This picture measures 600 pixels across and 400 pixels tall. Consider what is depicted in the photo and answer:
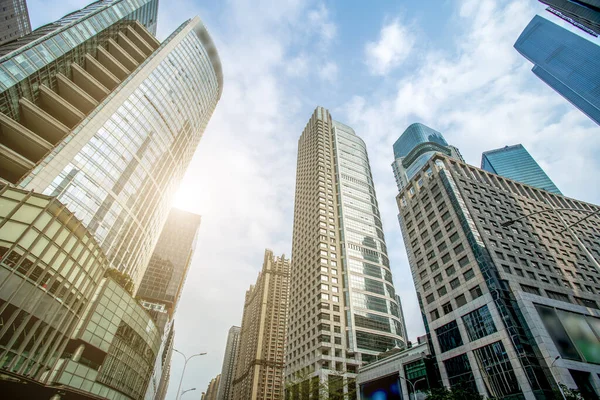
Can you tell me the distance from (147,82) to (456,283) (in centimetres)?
7815

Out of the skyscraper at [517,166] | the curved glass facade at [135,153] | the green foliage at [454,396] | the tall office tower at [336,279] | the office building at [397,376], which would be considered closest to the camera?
the green foliage at [454,396]

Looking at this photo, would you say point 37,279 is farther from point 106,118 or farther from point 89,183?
point 106,118

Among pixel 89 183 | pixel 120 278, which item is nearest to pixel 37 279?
pixel 120 278

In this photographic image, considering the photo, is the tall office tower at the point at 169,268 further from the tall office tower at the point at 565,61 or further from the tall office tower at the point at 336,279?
the tall office tower at the point at 565,61

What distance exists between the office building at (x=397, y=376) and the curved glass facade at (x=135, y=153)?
183 feet

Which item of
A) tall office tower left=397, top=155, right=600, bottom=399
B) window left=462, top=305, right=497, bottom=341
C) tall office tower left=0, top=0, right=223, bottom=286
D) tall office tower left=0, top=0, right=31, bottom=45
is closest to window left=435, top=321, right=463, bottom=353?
tall office tower left=397, top=155, right=600, bottom=399

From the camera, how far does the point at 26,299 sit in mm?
24375

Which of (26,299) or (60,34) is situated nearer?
(26,299)

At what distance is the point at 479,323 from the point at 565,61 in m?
152

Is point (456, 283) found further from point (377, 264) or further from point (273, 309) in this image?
point (273, 309)

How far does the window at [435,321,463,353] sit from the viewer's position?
48.8m

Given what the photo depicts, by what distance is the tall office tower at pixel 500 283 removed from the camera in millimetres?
40406

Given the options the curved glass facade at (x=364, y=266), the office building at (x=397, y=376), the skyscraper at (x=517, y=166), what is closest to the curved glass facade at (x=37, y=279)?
the office building at (x=397, y=376)

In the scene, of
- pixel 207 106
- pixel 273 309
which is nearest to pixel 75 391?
pixel 207 106
